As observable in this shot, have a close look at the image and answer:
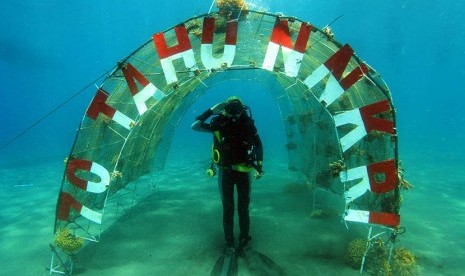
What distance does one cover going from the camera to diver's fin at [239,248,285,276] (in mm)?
6012

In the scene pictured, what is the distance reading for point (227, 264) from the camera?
6.18 m

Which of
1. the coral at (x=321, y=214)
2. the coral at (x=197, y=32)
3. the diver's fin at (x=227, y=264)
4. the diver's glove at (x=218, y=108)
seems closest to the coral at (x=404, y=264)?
the coral at (x=321, y=214)

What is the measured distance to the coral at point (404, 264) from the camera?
618 cm

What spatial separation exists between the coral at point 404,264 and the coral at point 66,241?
22.5ft

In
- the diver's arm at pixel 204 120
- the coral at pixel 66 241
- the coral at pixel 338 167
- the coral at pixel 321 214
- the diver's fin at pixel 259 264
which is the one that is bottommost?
the coral at pixel 66 241

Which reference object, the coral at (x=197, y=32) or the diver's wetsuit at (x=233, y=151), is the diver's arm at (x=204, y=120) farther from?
the coral at (x=197, y=32)

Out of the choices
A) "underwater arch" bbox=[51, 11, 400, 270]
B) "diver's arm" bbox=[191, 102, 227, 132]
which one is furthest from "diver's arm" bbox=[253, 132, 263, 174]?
"underwater arch" bbox=[51, 11, 400, 270]

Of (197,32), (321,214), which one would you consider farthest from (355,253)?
(197,32)

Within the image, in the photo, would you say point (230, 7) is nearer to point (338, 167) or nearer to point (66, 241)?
point (338, 167)

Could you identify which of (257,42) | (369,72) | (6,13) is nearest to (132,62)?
(257,42)

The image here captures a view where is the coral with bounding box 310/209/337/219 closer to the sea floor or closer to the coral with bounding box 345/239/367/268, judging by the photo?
the sea floor

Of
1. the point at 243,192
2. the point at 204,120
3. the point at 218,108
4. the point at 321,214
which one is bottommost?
the point at 321,214

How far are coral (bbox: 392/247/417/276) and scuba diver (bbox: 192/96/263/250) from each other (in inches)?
127

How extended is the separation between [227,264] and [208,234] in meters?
1.85
